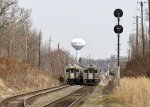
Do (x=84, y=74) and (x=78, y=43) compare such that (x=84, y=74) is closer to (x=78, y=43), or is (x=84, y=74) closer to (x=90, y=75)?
(x=90, y=75)

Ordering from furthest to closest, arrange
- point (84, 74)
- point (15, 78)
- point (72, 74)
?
point (72, 74) → point (84, 74) → point (15, 78)

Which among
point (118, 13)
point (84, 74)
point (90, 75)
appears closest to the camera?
point (118, 13)

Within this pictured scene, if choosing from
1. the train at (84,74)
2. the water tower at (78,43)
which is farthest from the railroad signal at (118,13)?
the water tower at (78,43)

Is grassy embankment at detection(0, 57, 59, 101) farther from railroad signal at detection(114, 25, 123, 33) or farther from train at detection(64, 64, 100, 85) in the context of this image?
train at detection(64, 64, 100, 85)

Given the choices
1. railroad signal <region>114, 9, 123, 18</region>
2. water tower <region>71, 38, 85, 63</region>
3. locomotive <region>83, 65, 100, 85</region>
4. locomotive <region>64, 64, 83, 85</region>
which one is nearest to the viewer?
railroad signal <region>114, 9, 123, 18</region>

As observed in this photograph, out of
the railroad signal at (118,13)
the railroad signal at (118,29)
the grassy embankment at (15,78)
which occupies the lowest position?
the grassy embankment at (15,78)

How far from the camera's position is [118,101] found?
81.1 feet

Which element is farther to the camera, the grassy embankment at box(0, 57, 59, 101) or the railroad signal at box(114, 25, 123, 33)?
the grassy embankment at box(0, 57, 59, 101)

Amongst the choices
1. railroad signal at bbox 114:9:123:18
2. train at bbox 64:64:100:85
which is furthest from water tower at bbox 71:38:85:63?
railroad signal at bbox 114:9:123:18

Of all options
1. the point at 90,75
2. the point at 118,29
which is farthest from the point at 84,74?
the point at 118,29

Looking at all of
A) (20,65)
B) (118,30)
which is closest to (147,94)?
(118,30)

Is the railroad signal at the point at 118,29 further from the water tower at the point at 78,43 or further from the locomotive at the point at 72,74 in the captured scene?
the water tower at the point at 78,43

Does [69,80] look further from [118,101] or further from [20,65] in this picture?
[118,101]

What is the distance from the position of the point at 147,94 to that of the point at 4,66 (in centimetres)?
2705
